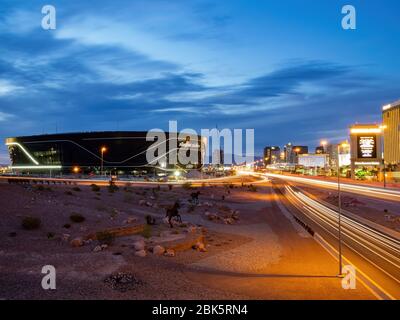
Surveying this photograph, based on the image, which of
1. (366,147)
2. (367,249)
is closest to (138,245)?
(367,249)

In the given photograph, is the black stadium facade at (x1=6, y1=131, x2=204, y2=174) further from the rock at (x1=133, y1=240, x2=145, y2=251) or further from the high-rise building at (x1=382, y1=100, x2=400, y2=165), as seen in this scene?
the rock at (x1=133, y1=240, x2=145, y2=251)

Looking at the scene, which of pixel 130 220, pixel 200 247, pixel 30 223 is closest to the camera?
→ pixel 30 223

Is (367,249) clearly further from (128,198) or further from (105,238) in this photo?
(128,198)

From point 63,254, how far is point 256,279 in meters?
8.57

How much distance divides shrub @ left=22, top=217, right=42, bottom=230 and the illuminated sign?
109 meters

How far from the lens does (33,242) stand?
64.1 ft

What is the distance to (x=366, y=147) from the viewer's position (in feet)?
383

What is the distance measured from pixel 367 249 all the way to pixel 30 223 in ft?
61.7

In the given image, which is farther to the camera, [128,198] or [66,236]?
[128,198]

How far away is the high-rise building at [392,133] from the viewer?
17148 centimetres

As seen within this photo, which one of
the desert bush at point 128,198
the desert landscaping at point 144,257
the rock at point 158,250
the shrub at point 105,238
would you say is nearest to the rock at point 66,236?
the desert landscaping at point 144,257

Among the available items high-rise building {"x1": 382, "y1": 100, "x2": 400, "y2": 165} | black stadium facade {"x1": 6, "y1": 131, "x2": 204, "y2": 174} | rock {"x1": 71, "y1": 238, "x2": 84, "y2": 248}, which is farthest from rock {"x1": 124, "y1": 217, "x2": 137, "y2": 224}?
high-rise building {"x1": 382, "y1": 100, "x2": 400, "y2": 165}

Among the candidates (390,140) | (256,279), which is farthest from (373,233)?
(390,140)

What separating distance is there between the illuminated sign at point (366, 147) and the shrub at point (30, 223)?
109 meters
